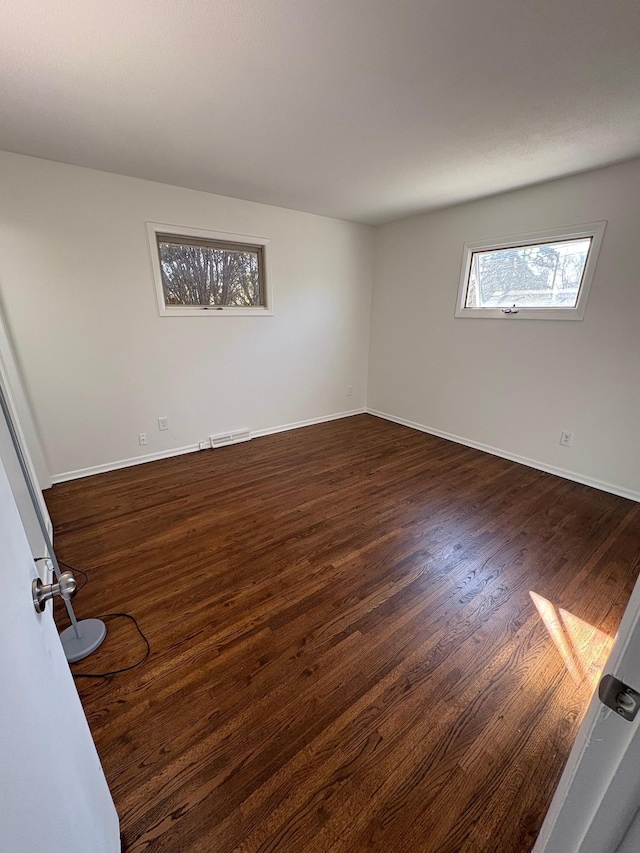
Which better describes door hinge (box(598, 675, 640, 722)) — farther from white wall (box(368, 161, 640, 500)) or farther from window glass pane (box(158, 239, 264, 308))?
window glass pane (box(158, 239, 264, 308))

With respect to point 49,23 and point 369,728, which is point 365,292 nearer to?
point 49,23

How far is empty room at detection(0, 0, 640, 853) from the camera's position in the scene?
101cm

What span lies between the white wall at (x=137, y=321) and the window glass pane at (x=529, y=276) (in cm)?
153

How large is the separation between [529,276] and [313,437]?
2.67 meters

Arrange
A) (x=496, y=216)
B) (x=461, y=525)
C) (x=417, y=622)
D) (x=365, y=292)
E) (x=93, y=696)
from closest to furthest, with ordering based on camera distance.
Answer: (x=93, y=696)
(x=417, y=622)
(x=461, y=525)
(x=496, y=216)
(x=365, y=292)

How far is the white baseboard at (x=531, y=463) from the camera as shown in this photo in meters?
2.80

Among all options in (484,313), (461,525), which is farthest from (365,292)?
(461,525)

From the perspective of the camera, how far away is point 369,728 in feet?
4.05

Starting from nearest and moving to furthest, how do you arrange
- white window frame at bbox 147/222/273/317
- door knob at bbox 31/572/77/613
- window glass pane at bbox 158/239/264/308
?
door knob at bbox 31/572/77/613
white window frame at bbox 147/222/273/317
window glass pane at bbox 158/239/264/308

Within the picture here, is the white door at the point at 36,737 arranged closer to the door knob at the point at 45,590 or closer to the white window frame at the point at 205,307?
the door knob at the point at 45,590

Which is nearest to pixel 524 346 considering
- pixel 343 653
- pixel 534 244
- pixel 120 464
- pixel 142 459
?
pixel 534 244

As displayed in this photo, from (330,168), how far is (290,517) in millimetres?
2613

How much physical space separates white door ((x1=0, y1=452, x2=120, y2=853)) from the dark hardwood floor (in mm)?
438

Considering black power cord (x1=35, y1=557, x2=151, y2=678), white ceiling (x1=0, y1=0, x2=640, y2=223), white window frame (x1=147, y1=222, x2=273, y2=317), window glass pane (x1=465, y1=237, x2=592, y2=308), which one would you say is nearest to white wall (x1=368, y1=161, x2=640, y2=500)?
window glass pane (x1=465, y1=237, x2=592, y2=308)
